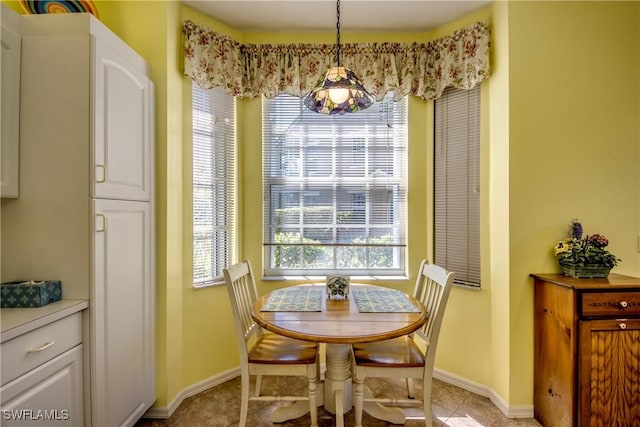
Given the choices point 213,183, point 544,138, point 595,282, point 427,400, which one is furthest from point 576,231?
point 213,183

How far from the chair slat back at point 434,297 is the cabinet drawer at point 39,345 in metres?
1.68

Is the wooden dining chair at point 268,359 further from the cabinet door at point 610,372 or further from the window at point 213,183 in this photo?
the cabinet door at point 610,372

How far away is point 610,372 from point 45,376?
2615mm

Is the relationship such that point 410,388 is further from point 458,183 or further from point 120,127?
point 120,127

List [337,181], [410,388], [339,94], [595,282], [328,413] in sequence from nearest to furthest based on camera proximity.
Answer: [339,94], [595,282], [328,413], [410,388], [337,181]

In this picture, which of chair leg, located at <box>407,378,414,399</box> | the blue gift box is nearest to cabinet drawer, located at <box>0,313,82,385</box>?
the blue gift box

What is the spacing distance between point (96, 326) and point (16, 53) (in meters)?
1.29

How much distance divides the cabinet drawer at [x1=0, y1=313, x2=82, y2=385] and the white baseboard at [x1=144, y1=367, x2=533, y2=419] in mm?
864

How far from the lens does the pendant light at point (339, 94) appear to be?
5.28 feet

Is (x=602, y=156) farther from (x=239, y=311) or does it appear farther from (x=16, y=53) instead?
(x=16, y=53)

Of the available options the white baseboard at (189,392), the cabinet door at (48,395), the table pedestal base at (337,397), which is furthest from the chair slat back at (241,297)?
the cabinet door at (48,395)

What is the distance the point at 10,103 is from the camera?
4.80 feet

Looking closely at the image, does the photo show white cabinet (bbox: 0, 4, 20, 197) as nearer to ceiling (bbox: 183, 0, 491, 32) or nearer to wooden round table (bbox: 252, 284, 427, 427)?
ceiling (bbox: 183, 0, 491, 32)

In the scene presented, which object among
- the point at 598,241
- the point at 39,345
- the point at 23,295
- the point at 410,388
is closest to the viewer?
the point at 39,345
